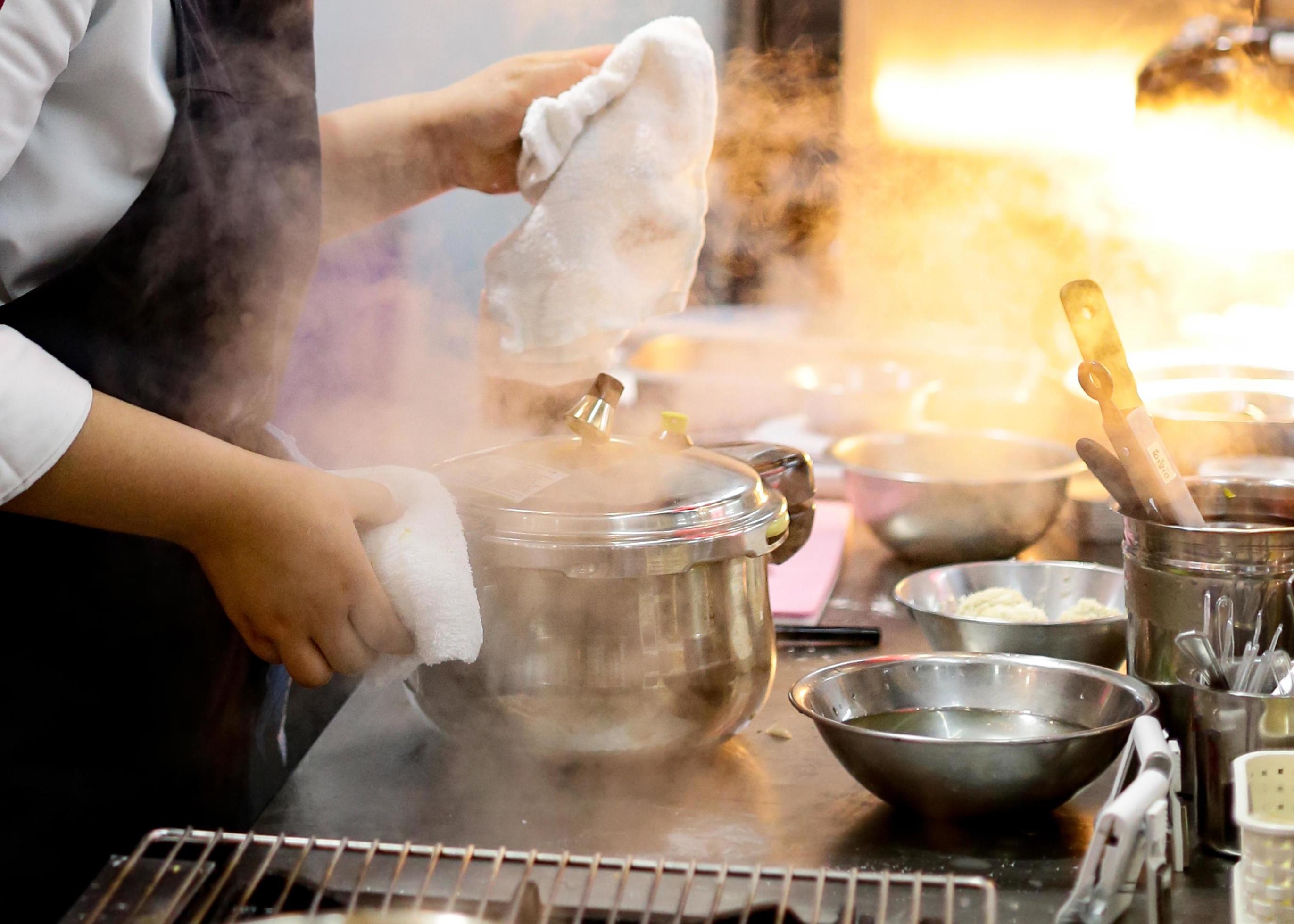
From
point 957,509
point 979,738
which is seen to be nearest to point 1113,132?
point 957,509

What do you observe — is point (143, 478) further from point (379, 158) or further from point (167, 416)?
point (379, 158)

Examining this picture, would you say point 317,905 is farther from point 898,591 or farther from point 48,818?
point 898,591

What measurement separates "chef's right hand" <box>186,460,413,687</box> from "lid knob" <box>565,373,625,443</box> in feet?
0.69

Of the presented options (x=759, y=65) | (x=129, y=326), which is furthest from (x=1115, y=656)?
(x=759, y=65)

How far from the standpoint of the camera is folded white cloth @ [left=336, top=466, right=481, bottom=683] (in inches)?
31.9

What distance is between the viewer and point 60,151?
0.79 m

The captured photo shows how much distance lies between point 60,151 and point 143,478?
0.79 ft

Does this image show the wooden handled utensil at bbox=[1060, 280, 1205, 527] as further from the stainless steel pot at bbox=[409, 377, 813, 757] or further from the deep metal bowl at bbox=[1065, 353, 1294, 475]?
the deep metal bowl at bbox=[1065, 353, 1294, 475]

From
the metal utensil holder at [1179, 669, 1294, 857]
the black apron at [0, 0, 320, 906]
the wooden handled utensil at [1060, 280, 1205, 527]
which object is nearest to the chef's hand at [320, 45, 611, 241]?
the black apron at [0, 0, 320, 906]

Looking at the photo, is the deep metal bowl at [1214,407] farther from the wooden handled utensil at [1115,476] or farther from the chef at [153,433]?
the chef at [153,433]

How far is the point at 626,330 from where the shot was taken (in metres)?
1.15

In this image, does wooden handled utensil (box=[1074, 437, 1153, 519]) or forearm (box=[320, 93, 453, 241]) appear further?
forearm (box=[320, 93, 453, 241])

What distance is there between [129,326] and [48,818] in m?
0.36

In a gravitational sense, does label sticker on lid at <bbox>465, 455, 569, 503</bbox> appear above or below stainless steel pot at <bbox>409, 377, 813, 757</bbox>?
above
